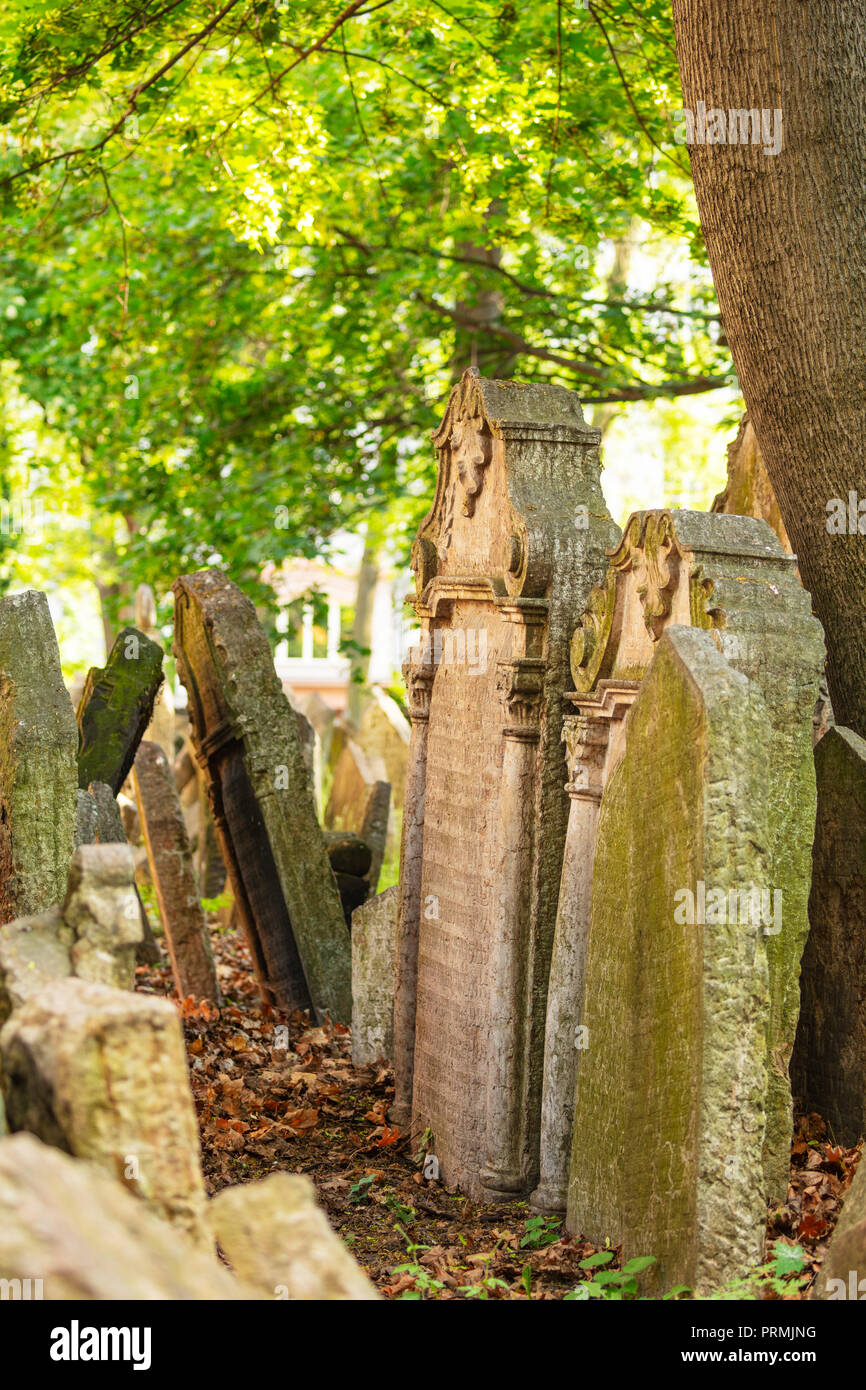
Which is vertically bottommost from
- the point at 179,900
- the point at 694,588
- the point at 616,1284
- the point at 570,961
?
the point at 616,1284

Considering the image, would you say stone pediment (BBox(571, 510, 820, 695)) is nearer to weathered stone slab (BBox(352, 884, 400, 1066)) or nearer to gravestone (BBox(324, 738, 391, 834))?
weathered stone slab (BBox(352, 884, 400, 1066))

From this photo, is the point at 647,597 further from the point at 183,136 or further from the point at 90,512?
the point at 90,512

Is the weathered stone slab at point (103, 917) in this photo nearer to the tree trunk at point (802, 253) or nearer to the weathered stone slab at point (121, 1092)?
the weathered stone slab at point (121, 1092)

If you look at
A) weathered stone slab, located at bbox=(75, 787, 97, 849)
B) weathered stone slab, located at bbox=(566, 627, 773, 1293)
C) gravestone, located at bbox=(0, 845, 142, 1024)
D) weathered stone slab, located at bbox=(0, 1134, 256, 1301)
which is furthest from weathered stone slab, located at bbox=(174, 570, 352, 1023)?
weathered stone slab, located at bbox=(0, 1134, 256, 1301)

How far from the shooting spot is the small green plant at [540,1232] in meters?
4.93

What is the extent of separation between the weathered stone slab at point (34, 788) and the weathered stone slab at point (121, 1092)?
9.16 feet

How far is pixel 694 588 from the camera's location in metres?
4.65

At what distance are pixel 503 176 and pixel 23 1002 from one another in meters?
8.73

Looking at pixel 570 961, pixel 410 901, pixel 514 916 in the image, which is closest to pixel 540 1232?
pixel 570 961

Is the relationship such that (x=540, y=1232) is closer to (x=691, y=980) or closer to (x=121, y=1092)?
(x=691, y=980)

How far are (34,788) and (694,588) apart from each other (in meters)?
2.70

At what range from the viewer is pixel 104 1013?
2576 millimetres

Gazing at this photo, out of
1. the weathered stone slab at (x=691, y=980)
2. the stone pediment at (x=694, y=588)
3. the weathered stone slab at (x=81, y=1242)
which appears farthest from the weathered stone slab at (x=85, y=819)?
the weathered stone slab at (x=81, y=1242)
